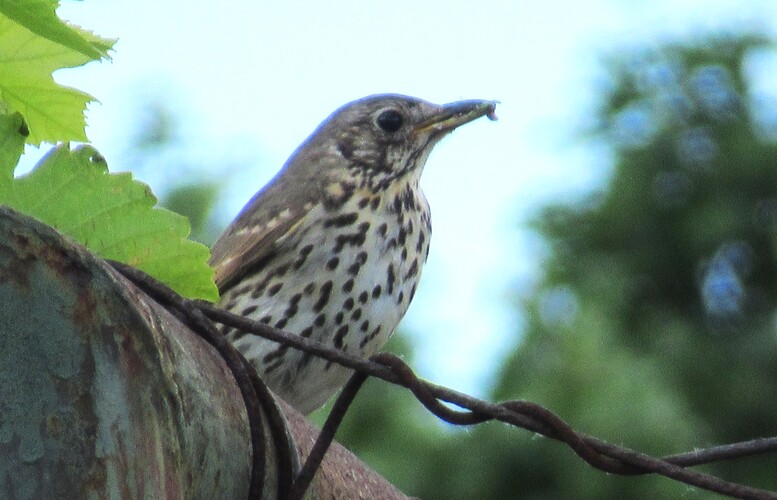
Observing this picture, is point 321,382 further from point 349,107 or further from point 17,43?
point 17,43

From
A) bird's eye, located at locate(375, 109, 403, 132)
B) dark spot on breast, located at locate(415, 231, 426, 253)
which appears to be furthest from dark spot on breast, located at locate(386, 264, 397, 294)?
bird's eye, located at locate(375, 109, 403, 132)

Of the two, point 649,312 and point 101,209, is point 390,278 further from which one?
point 649,312

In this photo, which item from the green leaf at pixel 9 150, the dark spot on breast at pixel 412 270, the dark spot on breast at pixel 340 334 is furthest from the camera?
the dark spot on breast at pixel 412 270

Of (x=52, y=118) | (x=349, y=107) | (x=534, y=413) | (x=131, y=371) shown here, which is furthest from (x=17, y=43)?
(x=349, y=107)

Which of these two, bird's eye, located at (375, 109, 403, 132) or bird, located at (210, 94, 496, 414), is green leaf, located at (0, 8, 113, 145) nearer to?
bird, located at (210, 94, 496, 414)

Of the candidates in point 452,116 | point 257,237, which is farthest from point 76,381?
point 452,116

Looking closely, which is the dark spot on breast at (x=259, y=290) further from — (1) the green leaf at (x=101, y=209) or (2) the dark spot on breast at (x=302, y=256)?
(1) the green leaf at (x=101, y=209)

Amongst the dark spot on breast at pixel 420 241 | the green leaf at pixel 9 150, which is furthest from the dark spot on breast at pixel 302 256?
the green leaf at pixel 9 150
